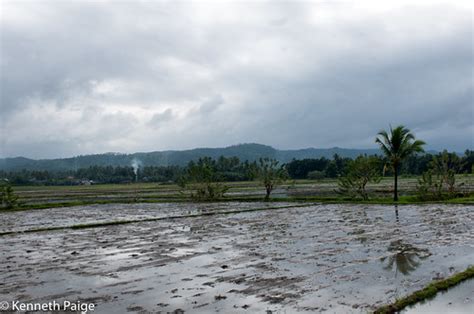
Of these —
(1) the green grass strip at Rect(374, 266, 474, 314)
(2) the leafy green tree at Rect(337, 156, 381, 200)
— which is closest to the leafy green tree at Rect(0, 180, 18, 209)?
(2) the leafy green tree at Rect(337, 156, 381, 200)

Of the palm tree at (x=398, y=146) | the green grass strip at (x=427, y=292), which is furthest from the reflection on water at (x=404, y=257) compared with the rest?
the palm tree at (x=398, y=146)

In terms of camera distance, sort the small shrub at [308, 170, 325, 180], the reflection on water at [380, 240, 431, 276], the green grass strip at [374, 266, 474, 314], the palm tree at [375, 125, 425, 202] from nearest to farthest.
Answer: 1. the green grass strip at [374, 266, 474, 314]
2. the reflection on water at [380, 240, 431, 276]
3. the palm tree at [375, 125, 425, 202]
4. the small shrub at [308, 170, 325, 180]

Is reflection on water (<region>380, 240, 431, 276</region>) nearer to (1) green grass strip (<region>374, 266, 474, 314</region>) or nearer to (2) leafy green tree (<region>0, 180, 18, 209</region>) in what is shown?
(1) green grass strip (<region>374, 266, 474, 314</region>)

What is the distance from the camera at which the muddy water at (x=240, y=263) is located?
816cm

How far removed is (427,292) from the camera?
7879 mm

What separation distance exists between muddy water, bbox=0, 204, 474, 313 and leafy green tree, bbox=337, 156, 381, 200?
1059 cm

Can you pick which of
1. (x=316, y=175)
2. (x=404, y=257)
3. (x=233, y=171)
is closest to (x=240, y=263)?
(x=404, y=257)

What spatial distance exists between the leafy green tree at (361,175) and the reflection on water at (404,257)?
671 inches

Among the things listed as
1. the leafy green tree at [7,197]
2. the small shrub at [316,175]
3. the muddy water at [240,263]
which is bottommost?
the muddy water at [240,263]

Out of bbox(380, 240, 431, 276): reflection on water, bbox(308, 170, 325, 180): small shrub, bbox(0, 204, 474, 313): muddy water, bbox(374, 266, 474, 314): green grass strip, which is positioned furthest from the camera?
bbox(308, 170, 325, 180): small shrub

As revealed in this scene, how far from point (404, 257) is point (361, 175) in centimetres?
1937

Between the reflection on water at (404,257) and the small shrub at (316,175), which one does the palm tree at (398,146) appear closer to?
the reflection on water at (404,257)

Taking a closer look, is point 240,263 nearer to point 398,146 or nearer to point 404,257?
point 404,257

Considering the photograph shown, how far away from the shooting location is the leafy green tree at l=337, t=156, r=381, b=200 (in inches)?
1179
